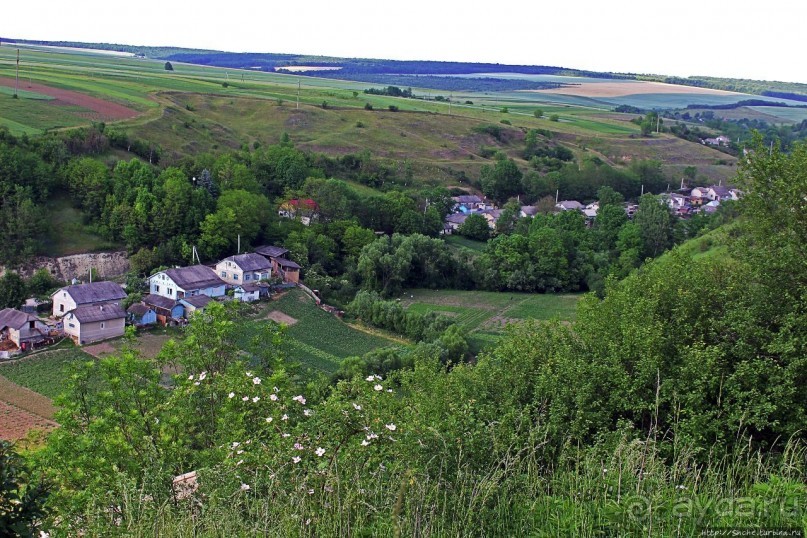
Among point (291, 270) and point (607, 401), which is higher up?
point (607, 401)

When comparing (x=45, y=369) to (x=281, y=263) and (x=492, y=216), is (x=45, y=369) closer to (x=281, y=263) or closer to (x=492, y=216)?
(x=281, y=263)

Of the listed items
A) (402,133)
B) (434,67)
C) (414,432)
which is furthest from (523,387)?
(434,67)

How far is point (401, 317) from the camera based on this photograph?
2892cm

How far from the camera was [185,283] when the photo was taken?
2955cm

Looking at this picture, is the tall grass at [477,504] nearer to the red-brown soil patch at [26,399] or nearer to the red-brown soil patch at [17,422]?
the red-brown soil patch at [17,422]

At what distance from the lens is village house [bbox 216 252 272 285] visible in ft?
105

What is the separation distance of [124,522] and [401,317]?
2378 cm

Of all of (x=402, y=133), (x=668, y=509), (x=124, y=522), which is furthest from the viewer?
(x=402, y=133)

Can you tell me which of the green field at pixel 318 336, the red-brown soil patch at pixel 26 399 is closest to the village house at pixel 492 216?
the green field at pixel 318 336

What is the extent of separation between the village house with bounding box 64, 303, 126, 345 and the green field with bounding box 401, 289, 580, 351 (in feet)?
38.8

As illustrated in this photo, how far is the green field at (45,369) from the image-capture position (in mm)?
21375

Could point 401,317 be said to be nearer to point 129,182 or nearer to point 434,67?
point 129,182

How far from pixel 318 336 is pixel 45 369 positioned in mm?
9311

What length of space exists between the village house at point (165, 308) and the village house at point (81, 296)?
3.62 feet
